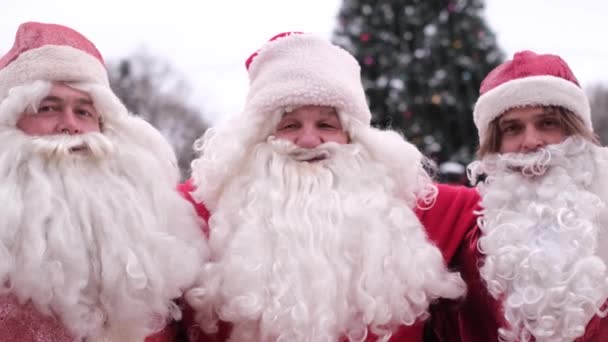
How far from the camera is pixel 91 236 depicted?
2.82 m

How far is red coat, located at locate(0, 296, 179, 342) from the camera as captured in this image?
266 cm

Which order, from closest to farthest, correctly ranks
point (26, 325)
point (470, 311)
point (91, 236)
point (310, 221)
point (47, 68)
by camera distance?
point (26, 325), point (91, 236), point (47, 68), point (310, 221), point (470, 311)

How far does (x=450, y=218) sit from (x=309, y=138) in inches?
32.7

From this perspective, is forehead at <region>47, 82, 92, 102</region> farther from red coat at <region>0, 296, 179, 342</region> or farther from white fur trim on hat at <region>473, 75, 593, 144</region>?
white fur trim on hat at <region>473, 75, 593, 144</region>

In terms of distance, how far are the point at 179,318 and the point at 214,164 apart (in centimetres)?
80

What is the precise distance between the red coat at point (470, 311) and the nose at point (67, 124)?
187 centimetres

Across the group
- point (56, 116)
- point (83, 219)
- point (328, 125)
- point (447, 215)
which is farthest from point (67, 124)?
point (447, 215)

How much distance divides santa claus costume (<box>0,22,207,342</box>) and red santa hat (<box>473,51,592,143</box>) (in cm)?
151

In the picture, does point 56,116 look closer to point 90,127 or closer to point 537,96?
point 90,127

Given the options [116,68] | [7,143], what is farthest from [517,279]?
[116,68]

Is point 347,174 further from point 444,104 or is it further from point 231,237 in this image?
point 444,104

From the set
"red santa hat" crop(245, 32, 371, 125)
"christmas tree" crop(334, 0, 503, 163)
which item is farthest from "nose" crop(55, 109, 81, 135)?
"christmas tree" crop(334, 0, 503, 163)

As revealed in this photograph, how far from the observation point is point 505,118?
11.4ft

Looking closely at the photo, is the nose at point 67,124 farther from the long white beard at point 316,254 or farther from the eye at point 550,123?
the eye at point 550,123
